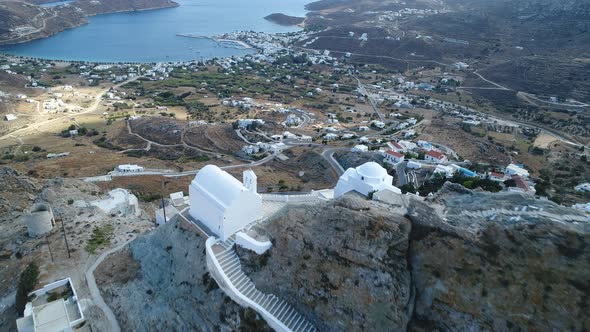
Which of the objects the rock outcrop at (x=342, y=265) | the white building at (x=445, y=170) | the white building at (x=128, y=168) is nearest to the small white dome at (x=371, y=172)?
the rock outcrop at (x=342, y=265)

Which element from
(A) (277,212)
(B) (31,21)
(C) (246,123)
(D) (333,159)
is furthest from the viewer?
(B) (31,21)

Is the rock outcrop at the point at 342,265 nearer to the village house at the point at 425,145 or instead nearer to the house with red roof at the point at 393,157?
the house with red roof at the point at 393,157

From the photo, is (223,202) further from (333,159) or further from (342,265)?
(333,159)

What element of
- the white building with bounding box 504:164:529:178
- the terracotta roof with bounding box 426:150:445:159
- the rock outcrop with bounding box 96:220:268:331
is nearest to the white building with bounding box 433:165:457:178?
the terracotta roof with bounding box 426:150:445:159

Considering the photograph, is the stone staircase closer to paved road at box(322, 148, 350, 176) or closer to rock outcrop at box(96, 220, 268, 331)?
rock outcrop at box(96, 220, 268, 331)

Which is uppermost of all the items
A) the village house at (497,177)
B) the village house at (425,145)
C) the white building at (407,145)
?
the village house at (497,177)

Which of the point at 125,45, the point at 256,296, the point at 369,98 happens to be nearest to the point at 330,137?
the point at 369,98
